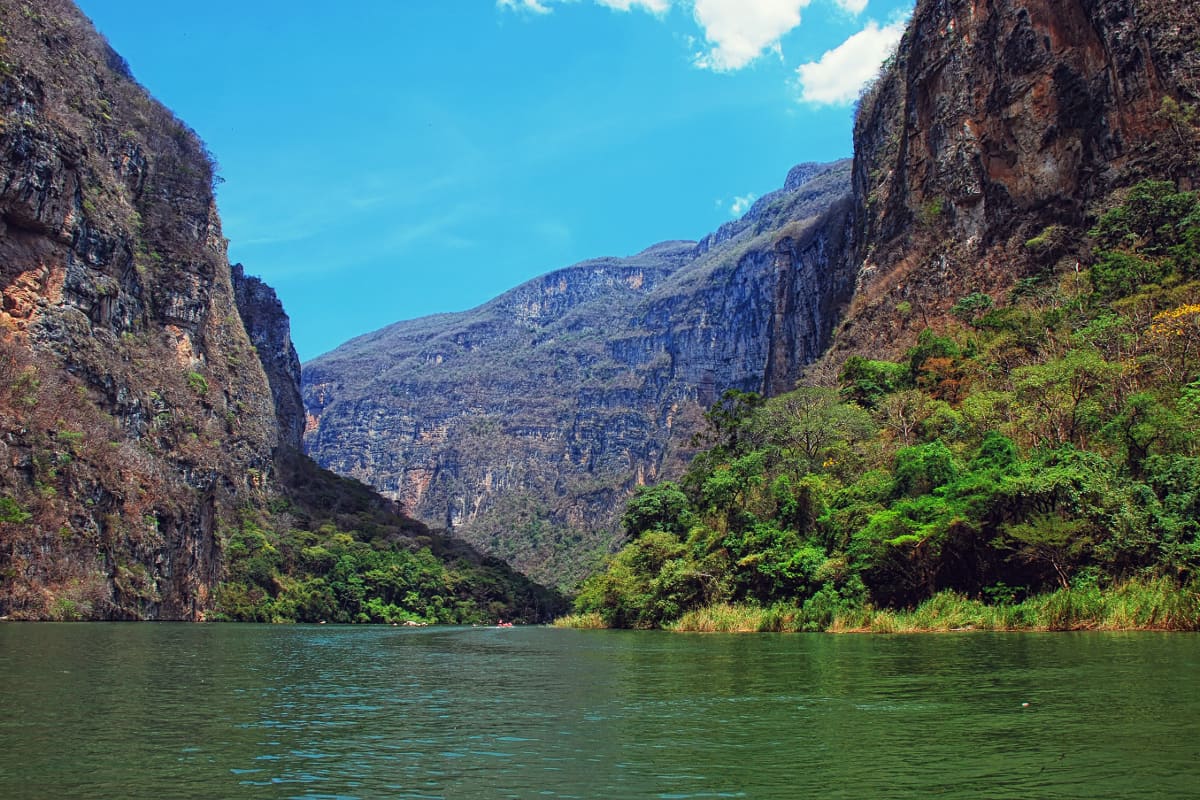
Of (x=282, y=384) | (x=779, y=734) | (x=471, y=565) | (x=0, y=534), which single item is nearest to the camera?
(x=779, y=734)

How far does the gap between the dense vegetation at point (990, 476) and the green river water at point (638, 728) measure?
598 centimetres

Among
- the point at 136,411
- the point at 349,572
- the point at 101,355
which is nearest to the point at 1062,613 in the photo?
the point at 101,355

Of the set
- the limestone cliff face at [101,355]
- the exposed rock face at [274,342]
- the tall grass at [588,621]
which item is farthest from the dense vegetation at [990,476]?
the exposed rock face at [274,342]

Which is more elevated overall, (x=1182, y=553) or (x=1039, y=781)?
(x=1182, y=553)

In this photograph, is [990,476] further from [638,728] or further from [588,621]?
[588,621]

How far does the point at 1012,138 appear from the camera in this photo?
71.5m

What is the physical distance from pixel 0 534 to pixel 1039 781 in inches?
2632

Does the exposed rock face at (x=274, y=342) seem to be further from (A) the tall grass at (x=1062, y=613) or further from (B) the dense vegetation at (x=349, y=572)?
(A) the tall grass at (x=1062, y=613)

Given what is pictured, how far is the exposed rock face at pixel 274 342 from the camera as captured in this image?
168 meters

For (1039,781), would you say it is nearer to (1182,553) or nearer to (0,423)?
(1182,553)

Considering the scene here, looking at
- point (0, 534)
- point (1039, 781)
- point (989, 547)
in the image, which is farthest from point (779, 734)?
point (0, 534)

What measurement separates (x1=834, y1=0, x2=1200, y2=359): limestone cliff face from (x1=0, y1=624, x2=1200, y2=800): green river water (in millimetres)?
47669

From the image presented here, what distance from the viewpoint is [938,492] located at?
3784 centimetres

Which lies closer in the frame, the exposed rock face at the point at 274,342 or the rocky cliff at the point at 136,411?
the rocky cliff at the point at 136,411
